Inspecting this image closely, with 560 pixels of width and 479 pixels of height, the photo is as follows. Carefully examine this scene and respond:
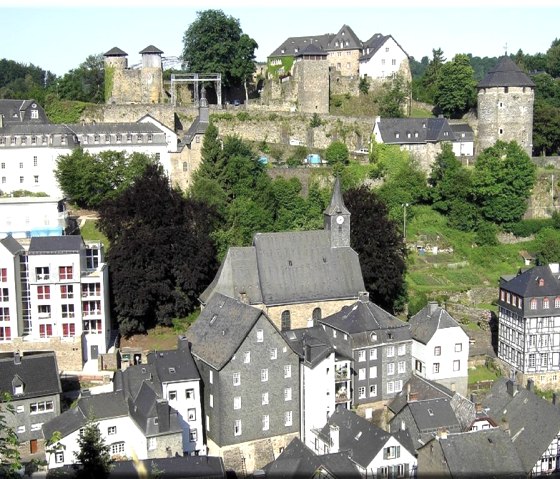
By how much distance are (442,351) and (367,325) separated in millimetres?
4554

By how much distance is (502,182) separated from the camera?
52531mm

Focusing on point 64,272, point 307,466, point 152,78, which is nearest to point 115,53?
point 152,78

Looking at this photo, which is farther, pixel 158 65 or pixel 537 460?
pixel 158 65

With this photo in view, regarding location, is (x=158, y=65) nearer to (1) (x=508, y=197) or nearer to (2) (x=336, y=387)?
(1) (x=508, y=197)

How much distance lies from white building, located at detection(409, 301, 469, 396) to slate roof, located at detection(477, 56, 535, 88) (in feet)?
77.0

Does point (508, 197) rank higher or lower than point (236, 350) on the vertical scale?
higher

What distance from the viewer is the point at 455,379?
37.8 m

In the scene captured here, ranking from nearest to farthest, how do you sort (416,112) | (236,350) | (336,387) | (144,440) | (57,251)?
(144,440), (236,350), (336,387), (57,251), (416,112)

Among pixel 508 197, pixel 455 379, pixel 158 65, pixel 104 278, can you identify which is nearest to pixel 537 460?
pixel 455 379

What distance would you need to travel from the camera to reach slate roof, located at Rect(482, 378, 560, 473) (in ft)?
101

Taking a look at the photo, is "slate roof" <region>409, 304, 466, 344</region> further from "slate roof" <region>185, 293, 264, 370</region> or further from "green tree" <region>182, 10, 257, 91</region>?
"green tree" <region>182, 10, 257, 91</region>

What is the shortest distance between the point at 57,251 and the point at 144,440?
12026 mm

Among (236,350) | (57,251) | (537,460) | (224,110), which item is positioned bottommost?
(537,460)

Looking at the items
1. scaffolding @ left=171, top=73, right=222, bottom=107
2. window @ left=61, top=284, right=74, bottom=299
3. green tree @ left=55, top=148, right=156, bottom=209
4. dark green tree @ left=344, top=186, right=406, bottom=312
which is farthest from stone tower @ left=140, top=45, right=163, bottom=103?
window @ left=61, top=284, right=74, bottom=299
